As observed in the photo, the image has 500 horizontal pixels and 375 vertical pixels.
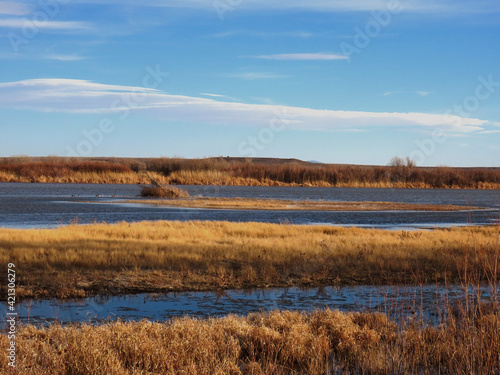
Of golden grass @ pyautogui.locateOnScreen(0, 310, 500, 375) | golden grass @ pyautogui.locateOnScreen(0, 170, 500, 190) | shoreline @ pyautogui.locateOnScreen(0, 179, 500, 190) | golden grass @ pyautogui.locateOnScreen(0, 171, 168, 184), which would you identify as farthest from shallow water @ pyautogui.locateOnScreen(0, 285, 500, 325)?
golden grass @ pyautogui.locateOnScreen(0, 171, 168, 184)

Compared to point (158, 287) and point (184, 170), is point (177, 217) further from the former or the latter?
point (184, 170)

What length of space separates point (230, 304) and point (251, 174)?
84492 millimetres

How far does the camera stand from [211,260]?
53.8 ft

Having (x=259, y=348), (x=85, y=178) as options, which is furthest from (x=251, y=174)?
(x=259, y=348)

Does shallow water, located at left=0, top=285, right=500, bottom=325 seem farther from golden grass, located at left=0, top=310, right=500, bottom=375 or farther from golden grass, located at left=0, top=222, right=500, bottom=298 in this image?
golden grass, located at left=0, top=310, right=500, bottom=375

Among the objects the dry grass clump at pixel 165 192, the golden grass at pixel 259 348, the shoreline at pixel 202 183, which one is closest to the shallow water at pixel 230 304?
the golden grass at pixel 259 348

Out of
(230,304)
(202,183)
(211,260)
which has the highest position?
(202,183)

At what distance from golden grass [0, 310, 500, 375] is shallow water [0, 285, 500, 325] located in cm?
125

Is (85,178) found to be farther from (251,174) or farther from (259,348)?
(259,348)

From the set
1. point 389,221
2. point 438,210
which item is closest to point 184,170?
point 438,210

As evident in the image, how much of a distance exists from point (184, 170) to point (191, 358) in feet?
236

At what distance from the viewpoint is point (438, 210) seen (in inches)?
1918

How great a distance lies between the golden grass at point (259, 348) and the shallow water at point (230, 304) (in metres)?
1.25

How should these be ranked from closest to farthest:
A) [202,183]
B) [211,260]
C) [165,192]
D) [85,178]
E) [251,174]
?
[211,260] < [165,192] < [202,183] < [85,178] < [251,174]
